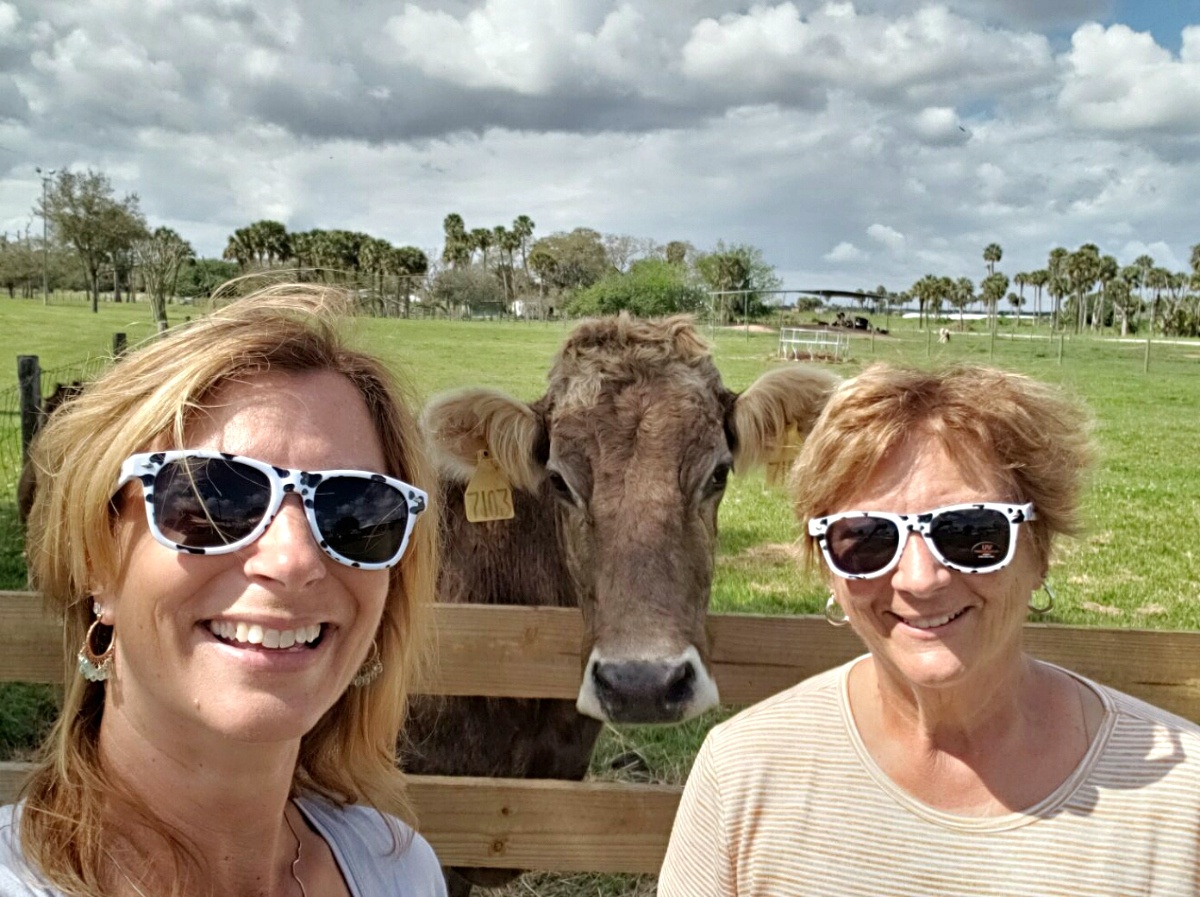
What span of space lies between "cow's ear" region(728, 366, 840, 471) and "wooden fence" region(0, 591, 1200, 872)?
974mm

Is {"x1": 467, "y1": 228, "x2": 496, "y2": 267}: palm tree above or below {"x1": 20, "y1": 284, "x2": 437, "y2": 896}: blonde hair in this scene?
above

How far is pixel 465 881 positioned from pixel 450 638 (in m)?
1.16

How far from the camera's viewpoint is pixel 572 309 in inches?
836

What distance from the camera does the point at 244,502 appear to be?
1491 millimetres

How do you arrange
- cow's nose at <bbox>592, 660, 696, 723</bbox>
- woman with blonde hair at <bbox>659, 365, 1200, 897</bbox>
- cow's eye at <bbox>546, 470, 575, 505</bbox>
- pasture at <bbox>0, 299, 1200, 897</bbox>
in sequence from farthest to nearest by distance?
cow's eye at <bbox>546, 470, 575, 505</bbox>
cow's nose at <bbox>592, 660, 696, 723</bbox>
pasture at <bbox>0, 299, 1200, 897</bbox>
woman with blonde hair at <bbox>659, 365, 1200, 897</bbox>

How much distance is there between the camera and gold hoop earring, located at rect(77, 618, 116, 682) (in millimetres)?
1548

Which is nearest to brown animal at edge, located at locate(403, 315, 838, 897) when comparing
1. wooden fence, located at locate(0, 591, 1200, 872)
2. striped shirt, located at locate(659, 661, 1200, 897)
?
wooden fence, located at locate(0, 591, 1200, 872)

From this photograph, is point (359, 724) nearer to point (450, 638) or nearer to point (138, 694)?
point (138, 694)

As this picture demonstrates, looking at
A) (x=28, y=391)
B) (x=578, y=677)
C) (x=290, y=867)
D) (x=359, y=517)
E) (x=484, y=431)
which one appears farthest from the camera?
(x=28, y=391)

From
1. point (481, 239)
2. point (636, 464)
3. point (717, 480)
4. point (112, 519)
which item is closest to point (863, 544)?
point (112, 519)

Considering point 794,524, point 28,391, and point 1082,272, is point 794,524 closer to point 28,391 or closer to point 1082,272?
point 28,391

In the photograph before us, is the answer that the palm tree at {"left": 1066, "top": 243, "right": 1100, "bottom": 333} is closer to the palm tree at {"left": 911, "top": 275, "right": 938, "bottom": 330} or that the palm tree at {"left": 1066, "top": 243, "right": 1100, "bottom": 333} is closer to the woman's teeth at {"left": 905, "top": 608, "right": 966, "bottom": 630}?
the palm tree at {"left": 911, "top": 275, "right": 938, "bottom": 330}

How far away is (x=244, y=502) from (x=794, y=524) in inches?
53.3

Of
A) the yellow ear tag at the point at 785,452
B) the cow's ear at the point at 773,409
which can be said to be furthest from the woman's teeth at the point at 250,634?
Answer: the yellow ear tag at the point at 785,452
